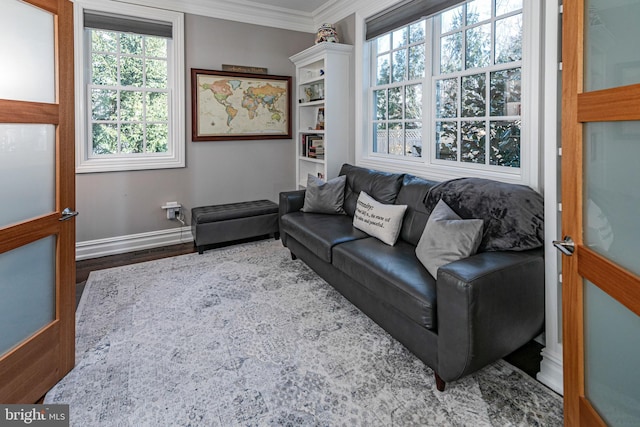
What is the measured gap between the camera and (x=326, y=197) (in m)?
3.62

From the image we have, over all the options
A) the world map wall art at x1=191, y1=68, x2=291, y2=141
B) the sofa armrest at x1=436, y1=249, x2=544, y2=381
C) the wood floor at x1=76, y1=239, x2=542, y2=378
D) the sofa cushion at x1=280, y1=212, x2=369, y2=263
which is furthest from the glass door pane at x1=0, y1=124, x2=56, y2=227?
the world map wall art at x1=191, y1=68, x2=291, y2=141

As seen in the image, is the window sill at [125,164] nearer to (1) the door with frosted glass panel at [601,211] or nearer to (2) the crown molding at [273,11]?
(2) the crown molding at [273,11]

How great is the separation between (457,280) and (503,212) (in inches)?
26.0

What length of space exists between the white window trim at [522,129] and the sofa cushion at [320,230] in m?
0.81

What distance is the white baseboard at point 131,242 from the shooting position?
12.8 ft

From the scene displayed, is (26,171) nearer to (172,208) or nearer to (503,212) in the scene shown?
(503,212)

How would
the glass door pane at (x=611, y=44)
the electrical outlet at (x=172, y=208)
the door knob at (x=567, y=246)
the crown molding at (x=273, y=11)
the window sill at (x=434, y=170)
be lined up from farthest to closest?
the electrical outlet at (x=172, y=208) < the crown molding at (x=273, y=11) < the window sill at (x=434, y=170) < the door knob at (x=567, y=246) < the glass door pane at (x=611, y=44)

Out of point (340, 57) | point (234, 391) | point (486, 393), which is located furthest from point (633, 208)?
point (340, 57)

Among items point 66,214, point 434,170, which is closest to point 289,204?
point 434,170

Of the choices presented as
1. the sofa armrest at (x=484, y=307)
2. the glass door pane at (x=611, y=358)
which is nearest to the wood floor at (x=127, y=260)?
the sofa armrest at (x=484, y=307)

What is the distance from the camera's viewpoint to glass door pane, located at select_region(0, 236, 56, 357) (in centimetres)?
161

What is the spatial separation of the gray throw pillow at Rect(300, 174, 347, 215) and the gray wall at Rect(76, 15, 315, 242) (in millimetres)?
1284

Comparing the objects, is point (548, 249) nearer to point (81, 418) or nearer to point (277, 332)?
point (277, 332)

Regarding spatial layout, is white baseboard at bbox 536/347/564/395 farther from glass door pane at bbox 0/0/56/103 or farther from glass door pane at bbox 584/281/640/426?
glass door pane at bbox 0/0/56/103
